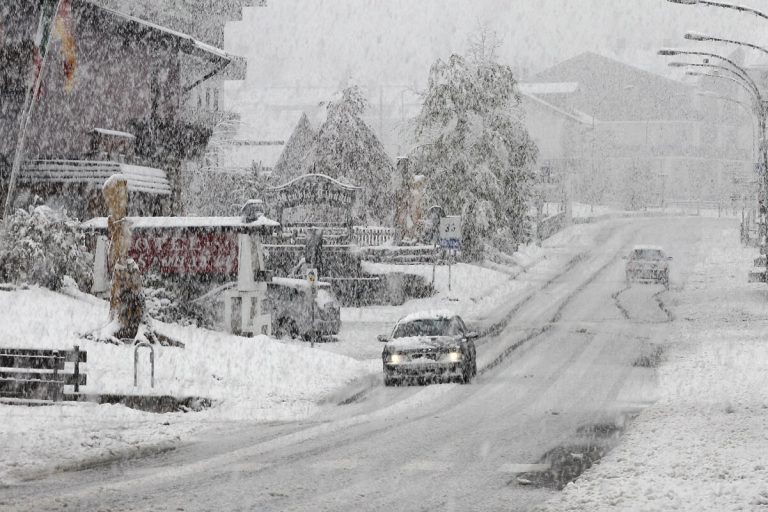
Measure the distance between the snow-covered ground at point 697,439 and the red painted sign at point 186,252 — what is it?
10.9 m

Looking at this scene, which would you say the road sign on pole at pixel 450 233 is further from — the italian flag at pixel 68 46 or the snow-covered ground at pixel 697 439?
the italian flag at pixel 68 46

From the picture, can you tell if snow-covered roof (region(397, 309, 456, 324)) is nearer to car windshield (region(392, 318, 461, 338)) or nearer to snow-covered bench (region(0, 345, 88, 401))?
car windshield (region(392, 318, 461, 338))

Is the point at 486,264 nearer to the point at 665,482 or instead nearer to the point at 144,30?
the point at 144,30

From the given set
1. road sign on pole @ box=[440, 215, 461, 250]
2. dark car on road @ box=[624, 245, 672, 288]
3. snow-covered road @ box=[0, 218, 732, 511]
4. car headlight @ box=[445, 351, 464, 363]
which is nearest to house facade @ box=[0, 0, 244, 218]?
road sign on pole @ box=[440, 215, 461, 250]

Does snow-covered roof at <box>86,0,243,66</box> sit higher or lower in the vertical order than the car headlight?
higher

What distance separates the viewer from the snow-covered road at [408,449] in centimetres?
1209

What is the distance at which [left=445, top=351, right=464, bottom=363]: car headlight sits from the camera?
23.5 metres

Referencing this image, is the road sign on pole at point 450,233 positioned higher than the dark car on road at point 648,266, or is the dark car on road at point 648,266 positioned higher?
the road sign on pole at point 450,233

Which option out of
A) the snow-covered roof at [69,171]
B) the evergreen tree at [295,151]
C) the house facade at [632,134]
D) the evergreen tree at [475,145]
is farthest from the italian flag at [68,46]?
the house facade at [632,134]

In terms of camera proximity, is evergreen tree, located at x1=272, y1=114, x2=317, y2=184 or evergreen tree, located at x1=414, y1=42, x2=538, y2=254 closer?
evergreen tree, located at x1=414, y1=42, x2=538, y2=254

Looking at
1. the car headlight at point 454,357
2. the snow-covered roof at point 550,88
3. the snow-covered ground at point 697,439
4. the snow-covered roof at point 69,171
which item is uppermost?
the snow-covered roof at point 550,88

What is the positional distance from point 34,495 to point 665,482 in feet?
22.0

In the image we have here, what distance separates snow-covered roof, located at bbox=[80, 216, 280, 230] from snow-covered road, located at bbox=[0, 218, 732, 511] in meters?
6.30

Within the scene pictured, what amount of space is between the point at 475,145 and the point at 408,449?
4240 cm
